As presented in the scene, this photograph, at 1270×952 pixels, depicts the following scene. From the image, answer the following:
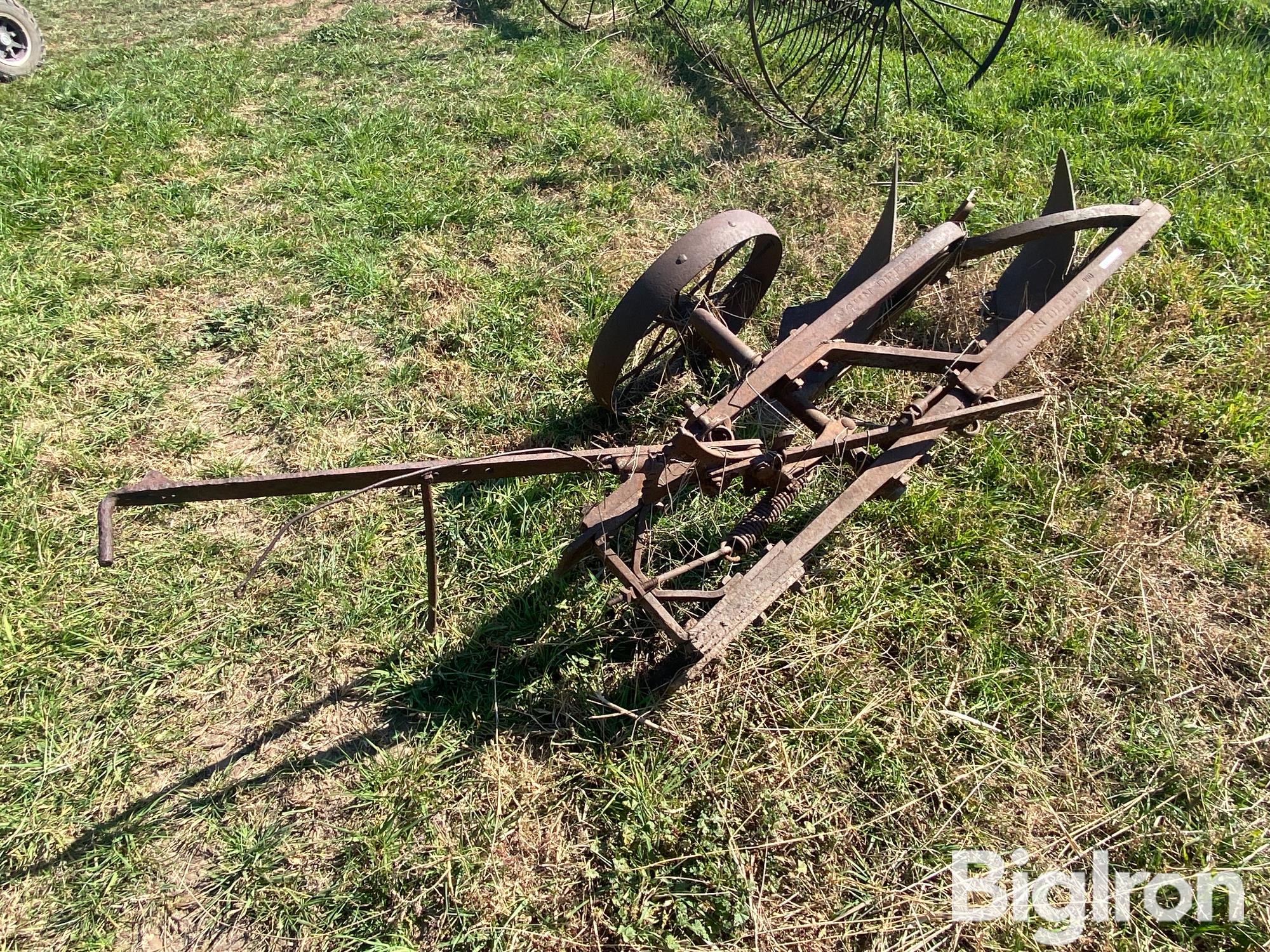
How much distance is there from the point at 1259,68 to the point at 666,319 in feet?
17.6

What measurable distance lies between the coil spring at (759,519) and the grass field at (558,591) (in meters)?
0.36

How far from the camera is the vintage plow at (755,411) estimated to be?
2.15 metres

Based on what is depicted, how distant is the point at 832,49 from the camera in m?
5.70

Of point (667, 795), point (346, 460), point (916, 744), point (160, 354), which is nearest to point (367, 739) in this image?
point (667, 795)

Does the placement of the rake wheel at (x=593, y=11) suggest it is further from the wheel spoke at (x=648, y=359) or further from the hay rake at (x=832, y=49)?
the wheel spoke at (x=648, y=359)

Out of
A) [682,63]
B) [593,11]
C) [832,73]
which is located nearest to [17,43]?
[593,11]

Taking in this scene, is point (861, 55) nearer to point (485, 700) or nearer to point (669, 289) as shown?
point (669, 289)

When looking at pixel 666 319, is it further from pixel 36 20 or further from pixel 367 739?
→ pixel 36 20

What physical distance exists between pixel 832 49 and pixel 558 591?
524 centimetres

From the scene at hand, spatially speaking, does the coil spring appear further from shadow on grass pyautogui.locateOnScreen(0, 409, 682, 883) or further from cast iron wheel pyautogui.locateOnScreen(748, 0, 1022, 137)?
cast iron wheel pyautogui.locateOnScreen(748, 0, 1022, 137)

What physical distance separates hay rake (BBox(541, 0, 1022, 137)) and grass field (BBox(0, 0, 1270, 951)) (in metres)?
0.40

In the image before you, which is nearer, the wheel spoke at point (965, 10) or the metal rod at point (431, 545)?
the metal rod at point (431, 545)

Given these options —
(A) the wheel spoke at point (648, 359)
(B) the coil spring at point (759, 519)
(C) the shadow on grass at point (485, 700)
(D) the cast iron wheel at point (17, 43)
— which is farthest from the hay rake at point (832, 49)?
(D) the cast iron wheel at point (17, 43)

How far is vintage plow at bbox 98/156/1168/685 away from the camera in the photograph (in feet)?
7.04
